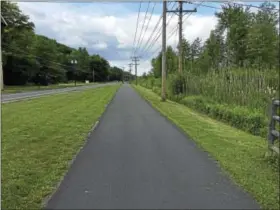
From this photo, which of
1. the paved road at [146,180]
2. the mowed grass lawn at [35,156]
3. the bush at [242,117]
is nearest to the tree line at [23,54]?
the bush at [242,117]

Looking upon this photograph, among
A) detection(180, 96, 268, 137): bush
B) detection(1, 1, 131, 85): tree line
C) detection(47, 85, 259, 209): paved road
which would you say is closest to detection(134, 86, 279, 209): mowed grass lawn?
detection(47, 85, 259, 209): paved road

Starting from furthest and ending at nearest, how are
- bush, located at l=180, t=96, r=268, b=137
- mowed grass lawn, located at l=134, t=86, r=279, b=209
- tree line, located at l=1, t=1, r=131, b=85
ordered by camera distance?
tree line, located at l=1, t=1, r=131, b=85 → bush, located at l=180, t=96, r=268, b=137 → mowed grass lawn, located at l=134, t=86, r=279, b=209

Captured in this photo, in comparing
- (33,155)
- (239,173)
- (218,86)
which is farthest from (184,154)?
(218,86)

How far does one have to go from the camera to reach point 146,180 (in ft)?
18.4

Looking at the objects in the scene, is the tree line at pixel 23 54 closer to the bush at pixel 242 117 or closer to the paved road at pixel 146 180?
the bush at pixel 242 117

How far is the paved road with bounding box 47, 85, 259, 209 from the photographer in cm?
463

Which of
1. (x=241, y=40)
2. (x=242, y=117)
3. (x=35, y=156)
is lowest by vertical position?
(x=35, y=156)

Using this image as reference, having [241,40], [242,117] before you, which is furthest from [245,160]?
[241,40]

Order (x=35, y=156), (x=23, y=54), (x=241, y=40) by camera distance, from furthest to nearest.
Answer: (x=23, y=54) < (x=241, y=40) < (x=35, y=156)

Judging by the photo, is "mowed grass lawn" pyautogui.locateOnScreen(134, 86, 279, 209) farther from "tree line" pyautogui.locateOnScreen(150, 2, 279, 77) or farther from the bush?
"tree line" pyautogui.locateOnScreen(150, 2, 279, 77)

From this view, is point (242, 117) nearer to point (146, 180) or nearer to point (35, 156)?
point (35, 156)

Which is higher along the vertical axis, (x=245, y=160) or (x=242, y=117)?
(x=242, y=117)

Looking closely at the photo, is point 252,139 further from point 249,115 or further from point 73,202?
point 73,202

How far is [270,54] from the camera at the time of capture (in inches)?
1159
